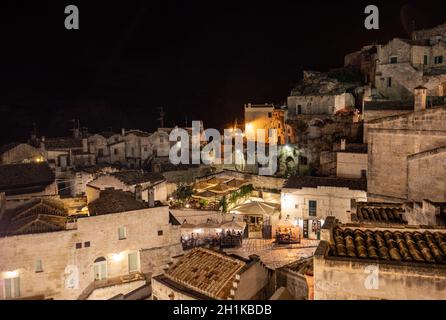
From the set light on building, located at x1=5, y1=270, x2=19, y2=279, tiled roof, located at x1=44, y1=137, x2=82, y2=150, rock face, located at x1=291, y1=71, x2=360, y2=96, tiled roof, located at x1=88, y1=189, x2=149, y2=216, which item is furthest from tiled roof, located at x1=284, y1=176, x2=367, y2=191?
tiled roof, located at x1=44, y1=137, x2=82, y2=150

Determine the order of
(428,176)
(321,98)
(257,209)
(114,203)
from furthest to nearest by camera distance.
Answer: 1. (321,98)
2. (257,209)
3. (114,203)
4. (428,176)

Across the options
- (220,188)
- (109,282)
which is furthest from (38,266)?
(220,188)

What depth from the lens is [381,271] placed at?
6652 millimetres

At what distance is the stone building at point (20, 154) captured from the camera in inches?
1597

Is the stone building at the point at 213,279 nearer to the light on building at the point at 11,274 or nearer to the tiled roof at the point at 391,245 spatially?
the tiled roof at the point at 391,245

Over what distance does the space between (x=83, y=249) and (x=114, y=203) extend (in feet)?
11.3

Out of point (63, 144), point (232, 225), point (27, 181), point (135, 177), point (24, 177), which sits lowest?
point (232, 225)

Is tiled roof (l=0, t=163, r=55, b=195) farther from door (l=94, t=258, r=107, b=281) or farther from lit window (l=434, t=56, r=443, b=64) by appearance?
lit window (l=434, t=56, r=443, b=64)

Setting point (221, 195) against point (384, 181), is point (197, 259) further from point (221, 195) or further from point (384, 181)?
point (221, 195)

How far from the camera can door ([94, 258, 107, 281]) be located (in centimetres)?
2034

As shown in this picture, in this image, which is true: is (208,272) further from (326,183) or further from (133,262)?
(326,183)

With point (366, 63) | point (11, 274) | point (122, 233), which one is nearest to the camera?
point (11, 274)

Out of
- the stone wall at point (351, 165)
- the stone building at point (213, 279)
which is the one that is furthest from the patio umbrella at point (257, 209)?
the stone building at point (213, 279)

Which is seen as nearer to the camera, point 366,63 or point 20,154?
point 20,154
